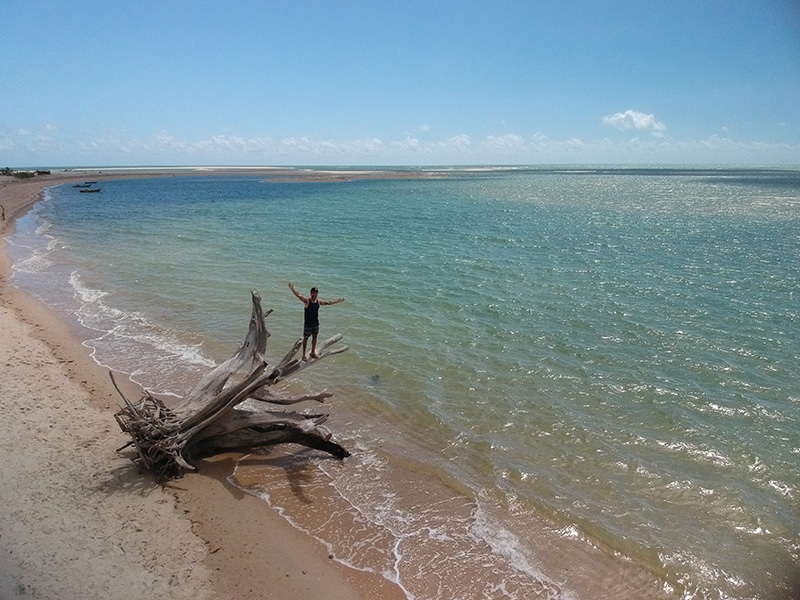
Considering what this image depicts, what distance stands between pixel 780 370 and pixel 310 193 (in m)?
Answer: 68.4

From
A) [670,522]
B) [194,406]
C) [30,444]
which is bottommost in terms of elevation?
[670,522]

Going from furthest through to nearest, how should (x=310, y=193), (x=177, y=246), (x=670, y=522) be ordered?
(x=310, y=193) → (x=177, y=246) → (x=670, y=522)

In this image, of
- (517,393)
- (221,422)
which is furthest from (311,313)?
(517,393)

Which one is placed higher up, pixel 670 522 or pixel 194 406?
pixel 194 406

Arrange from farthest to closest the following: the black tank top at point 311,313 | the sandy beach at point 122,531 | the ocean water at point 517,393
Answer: the black tank top at point 311,313, the ocean water at point 517,393, the sandy beach at point 122,531

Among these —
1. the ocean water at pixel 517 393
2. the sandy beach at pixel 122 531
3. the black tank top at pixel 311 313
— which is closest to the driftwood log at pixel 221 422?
the sandy beach at pixel 122 531

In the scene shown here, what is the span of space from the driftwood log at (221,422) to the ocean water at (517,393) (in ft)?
1.75

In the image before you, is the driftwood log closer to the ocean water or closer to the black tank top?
the ocean water

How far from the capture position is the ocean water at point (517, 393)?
7.99m

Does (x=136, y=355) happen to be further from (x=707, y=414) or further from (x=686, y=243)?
(x=686, y=243)

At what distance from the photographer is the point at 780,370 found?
540 inches

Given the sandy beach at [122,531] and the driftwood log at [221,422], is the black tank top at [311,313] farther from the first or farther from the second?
the sandy beach at [122,531]

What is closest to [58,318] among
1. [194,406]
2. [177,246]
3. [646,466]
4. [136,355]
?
[136,355]

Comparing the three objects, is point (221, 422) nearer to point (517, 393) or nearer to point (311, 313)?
point (311, 313)
